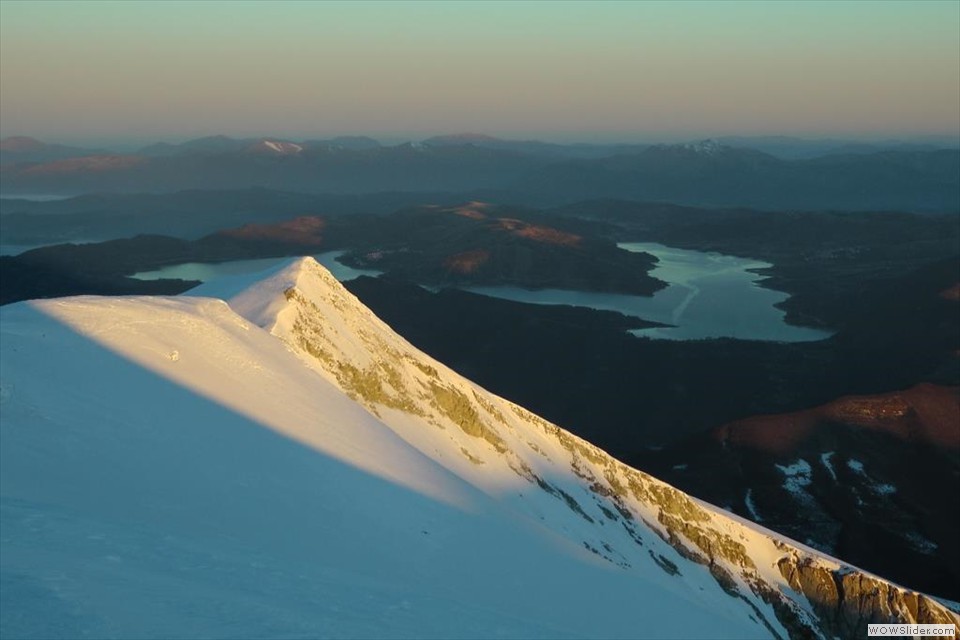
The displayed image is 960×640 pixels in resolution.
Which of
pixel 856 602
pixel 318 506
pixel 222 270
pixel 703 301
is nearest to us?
pixel 318 506

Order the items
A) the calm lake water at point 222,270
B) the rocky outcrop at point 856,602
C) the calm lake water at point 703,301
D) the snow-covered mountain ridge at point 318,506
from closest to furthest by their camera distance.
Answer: the snow-covered mountain ridge at point 318,506 → the rocky outcrop at point 856,602 → the calm lake water at point 703,301 → the calm lake water at point 222,270

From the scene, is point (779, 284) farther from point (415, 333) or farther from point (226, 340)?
point (226, 340)

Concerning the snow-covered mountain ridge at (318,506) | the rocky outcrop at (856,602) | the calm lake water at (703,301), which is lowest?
the calm lake water at (703,301)

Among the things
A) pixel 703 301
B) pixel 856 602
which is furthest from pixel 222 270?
pixel 856 602

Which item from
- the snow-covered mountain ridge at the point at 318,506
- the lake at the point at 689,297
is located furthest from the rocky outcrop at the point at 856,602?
the lake at the point at 689,297

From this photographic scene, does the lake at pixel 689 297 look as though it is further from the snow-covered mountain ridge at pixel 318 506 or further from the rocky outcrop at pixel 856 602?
the snow-covered mountain ridge at pixel 318 506

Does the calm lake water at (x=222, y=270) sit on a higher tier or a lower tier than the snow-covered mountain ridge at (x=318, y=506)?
lower

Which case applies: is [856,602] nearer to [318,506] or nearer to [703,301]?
[318,506]
